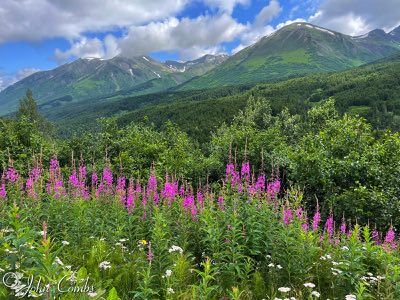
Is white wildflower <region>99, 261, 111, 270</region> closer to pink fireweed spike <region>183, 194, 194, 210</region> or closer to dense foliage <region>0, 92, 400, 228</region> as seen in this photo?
pink fireweed spike <region>183, 194, 194, 210</region>

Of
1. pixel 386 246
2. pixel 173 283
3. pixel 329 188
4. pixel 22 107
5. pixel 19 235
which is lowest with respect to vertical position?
pixel 329 188

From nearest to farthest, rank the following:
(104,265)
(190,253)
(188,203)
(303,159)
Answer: (104,265) → (190,253) → (188,203) → (303,159)

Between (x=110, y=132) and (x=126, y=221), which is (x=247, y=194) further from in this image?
(x=110, y=132)

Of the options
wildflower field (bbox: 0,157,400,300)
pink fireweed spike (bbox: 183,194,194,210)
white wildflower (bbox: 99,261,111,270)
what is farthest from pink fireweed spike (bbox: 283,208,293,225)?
white wildflower (bbox: 99,261,111,270)

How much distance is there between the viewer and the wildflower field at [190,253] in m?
4.90

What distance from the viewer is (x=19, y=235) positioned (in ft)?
14.1

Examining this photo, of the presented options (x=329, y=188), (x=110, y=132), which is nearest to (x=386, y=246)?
(x=329, y=188)

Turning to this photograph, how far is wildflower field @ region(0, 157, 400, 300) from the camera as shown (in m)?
4.90

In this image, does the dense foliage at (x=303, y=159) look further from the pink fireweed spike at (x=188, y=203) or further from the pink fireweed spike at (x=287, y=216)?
the pink fireweed spike at (x=188, y=203)

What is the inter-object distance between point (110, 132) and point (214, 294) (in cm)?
2006

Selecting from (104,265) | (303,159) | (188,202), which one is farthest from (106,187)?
(303,159)

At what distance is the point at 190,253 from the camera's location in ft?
19.6

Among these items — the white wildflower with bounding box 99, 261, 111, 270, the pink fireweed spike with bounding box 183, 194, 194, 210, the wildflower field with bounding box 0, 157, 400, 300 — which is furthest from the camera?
the pink fireweed spike with bounding box 183, 194, 194, 210

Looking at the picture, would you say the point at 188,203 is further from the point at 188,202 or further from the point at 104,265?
the point at 104,265
